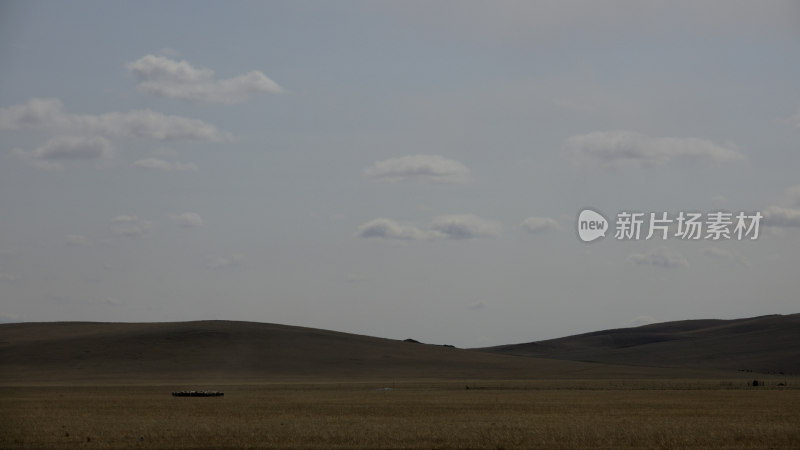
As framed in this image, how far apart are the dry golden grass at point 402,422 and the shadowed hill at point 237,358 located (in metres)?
46.7

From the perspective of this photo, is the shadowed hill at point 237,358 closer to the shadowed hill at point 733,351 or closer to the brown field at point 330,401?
the brown field at point 330,401

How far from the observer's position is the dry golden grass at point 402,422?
108 ft

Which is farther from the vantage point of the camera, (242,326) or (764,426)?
(242,326)

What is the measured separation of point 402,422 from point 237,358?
8431 centimetres

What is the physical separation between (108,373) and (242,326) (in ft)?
137

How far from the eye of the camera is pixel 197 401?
60500 millimetres

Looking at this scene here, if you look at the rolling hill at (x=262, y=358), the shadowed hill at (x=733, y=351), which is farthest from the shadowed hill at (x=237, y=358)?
the shadowed hill at (x=733, y=351)

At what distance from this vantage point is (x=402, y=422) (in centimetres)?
4175

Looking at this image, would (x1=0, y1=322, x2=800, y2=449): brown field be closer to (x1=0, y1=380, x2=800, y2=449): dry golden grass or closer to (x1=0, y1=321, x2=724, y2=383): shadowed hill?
(x1=0, y1=380, x2=800, y2=449): dry golden grass

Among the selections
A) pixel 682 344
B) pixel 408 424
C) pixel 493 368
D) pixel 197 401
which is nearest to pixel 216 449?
pixel 408 424

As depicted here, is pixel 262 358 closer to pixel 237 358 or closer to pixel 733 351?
pixel 237 358

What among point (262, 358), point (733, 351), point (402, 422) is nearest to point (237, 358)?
point (262, 358)

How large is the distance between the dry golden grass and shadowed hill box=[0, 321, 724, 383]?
46.7m

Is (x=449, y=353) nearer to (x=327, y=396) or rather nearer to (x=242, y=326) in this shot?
(x=242, y=326)
